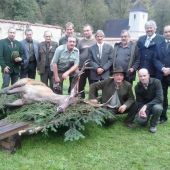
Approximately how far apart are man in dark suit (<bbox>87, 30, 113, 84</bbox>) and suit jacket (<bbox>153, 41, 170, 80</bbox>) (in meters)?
1.08

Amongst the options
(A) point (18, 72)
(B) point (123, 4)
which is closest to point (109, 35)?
(B) point (123, 4)

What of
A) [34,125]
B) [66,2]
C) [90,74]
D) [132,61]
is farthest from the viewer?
[66,2]

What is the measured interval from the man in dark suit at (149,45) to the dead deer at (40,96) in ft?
5.23

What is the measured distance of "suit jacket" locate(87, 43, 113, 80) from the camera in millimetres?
5812

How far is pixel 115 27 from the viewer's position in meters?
54.5

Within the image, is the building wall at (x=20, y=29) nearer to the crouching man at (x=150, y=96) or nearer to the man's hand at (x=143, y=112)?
the crouching man at (x=150, y=96)

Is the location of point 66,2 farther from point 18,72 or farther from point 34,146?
point 34,146

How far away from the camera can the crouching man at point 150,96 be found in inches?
193

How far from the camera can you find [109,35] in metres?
55.1

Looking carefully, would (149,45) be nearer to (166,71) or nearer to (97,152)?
(166,71)

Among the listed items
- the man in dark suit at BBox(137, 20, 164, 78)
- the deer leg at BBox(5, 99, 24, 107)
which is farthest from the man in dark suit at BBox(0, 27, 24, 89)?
the man in dark suit at BBox(137, 20, 164, 78)

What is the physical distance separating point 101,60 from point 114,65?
0.36 metres

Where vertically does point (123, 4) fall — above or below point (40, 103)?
above

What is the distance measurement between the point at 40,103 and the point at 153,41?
297 cm
